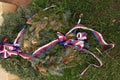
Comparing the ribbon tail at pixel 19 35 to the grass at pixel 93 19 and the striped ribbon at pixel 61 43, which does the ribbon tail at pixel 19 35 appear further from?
the grass at pixel 93 19

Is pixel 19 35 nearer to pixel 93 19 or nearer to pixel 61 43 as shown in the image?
pixel 61 43

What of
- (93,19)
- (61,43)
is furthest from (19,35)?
(93,19)

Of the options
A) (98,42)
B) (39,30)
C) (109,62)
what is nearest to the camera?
(39,30)

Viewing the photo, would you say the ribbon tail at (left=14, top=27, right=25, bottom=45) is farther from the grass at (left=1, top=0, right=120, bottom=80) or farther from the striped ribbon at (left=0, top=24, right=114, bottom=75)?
the grass at (left=1, top=0, right=120, bottom=80)

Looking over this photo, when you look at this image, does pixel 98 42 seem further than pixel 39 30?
Yes

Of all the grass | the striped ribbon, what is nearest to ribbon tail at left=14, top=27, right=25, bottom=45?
the striped ribbon

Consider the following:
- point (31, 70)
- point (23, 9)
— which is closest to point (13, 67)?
point (31, 70)

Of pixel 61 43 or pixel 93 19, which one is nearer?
pixel 61 43

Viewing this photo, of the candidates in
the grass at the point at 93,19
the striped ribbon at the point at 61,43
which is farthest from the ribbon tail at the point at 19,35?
the grass at the point at 93,19

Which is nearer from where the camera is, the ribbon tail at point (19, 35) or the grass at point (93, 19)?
the ribbon tail at point (19, 35)

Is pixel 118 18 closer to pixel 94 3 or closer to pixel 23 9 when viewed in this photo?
pixel 94 3

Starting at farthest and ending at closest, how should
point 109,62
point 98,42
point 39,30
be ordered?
point 109,62 < point 98,42 < point 39,30
